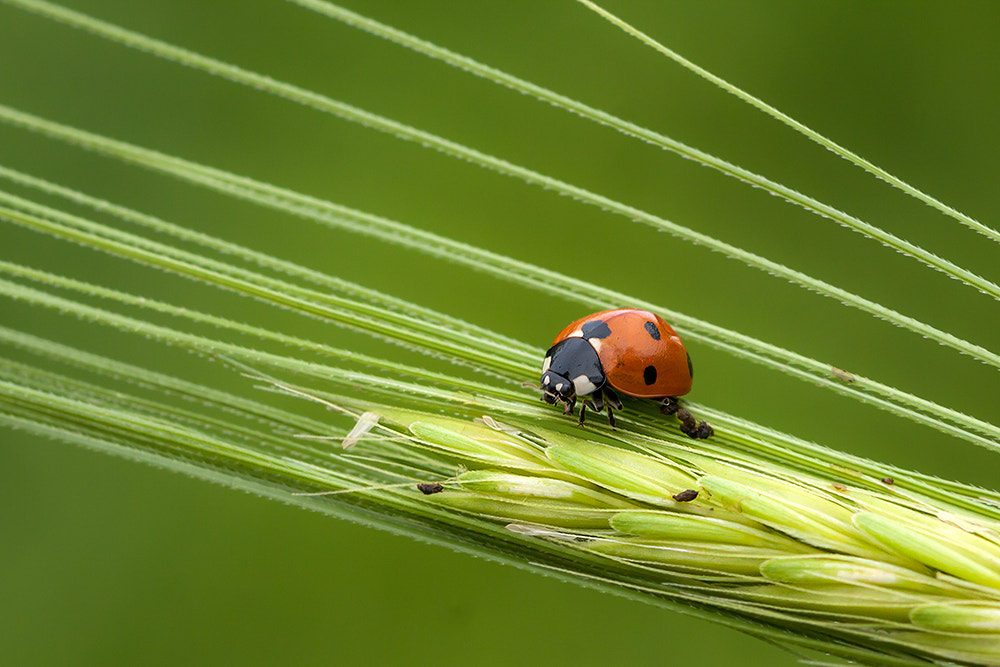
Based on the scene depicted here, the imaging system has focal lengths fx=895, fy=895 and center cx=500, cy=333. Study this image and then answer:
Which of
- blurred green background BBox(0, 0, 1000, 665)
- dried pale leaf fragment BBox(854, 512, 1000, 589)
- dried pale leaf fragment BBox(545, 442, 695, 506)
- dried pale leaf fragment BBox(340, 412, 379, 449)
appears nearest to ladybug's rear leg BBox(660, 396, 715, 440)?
dried pale leaf fragment BBox(545, 442, 695, 506)

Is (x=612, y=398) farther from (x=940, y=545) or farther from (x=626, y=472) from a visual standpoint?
(x=940, y=545)

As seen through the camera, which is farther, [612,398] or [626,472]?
[612,398]

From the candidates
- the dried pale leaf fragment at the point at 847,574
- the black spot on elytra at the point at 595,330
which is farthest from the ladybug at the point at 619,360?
the dried pale leaf fragment at the point at 847,574

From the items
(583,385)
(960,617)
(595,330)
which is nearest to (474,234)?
(595,330)

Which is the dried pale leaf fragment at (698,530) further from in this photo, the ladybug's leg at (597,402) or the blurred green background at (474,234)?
the blurred green background at (474,234)

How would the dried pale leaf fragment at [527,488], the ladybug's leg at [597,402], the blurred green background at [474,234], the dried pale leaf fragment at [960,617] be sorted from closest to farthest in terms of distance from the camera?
the dried pale leaf fragment at [960,617]
the dried pale leaf fragment at [527,488]
the ladybug's leg at [597,402]
the blurred green background at [474,234]

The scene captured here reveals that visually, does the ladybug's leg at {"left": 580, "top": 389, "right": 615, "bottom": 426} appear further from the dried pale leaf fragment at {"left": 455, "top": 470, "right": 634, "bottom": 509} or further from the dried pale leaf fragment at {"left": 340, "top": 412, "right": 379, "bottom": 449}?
the dried pale leaf fragment at {"left": 340, "top": 412, "right": 379, "bottom": 449}

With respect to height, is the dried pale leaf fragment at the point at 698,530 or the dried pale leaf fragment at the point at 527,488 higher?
the dried pale leaf fragment at the point at 527,488
